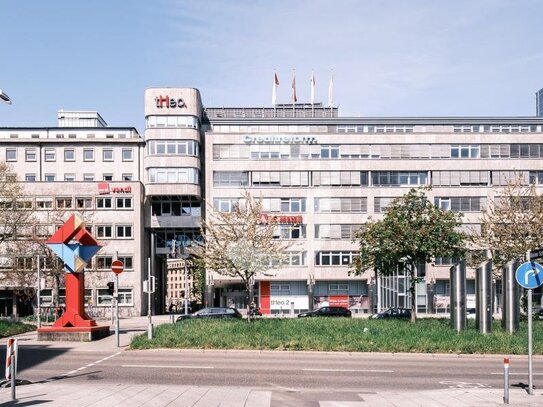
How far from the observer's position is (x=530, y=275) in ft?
52.7

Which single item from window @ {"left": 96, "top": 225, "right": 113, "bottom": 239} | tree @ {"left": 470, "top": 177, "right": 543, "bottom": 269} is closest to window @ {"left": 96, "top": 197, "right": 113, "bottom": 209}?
window @ {"left": 96, "top": 225, "right": 113, "bottom": 239}

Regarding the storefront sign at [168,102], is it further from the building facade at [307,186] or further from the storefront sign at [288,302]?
the storefront sign at [288,302]

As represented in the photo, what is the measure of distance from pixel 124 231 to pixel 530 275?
59.0 m

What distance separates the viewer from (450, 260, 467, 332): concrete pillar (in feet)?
105

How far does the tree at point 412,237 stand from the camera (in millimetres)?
37312

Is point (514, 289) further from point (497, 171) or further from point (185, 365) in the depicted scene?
point (497, 171)

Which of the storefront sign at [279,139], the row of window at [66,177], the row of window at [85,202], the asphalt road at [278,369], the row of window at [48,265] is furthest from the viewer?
the row of window at [66,177]

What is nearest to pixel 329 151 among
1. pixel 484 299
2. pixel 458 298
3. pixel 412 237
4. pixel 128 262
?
pixel 128 262

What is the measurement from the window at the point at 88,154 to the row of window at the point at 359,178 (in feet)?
55.4

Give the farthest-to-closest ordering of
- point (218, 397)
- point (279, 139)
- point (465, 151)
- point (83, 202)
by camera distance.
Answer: point (465, 151) < point (279, 139) < point (83, 202) < point (218, 397)

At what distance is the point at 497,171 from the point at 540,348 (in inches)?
1923

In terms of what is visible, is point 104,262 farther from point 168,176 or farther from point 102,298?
point 168,176

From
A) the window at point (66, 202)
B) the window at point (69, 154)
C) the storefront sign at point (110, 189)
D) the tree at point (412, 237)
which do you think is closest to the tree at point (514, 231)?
the tree at point (412, 237)

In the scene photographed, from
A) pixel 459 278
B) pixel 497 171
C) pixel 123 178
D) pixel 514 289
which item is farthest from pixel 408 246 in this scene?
pixel 123 178
